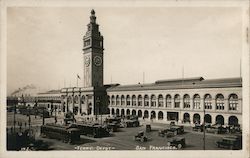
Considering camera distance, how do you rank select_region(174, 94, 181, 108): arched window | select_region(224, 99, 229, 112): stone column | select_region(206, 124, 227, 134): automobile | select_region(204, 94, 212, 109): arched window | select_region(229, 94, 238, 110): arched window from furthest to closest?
select_region(174, 94, 181, 108): arched window → select_region(204, 94, 212, 109): arched window → select_region(224, 99, 229, 112): stone column → select_region(229, 94, 238, 110): arched window → select_region(206, 124, 227, 134): automobile

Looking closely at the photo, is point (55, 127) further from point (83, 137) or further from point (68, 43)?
point (68, 43)

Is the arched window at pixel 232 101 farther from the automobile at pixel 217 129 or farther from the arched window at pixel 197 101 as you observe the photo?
the arched window at pixel 197 101

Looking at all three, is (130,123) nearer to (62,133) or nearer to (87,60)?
(62,133)

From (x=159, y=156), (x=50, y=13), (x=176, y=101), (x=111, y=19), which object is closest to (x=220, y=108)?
(x=176, y=101)

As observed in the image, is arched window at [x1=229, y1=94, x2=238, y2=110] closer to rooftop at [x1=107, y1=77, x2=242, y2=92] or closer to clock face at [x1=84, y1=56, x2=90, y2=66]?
rooftop at [x1=107, y1=77, x2=242, y2=92]

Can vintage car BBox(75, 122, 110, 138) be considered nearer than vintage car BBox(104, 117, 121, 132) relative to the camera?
Yes

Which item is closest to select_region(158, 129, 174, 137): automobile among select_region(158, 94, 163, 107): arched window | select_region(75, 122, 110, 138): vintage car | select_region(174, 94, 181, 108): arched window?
select_region(75, 122, 110, 138): vintage car

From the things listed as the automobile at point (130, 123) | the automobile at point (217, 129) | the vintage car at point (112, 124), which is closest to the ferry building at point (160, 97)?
the automobile at point (217, 129)
